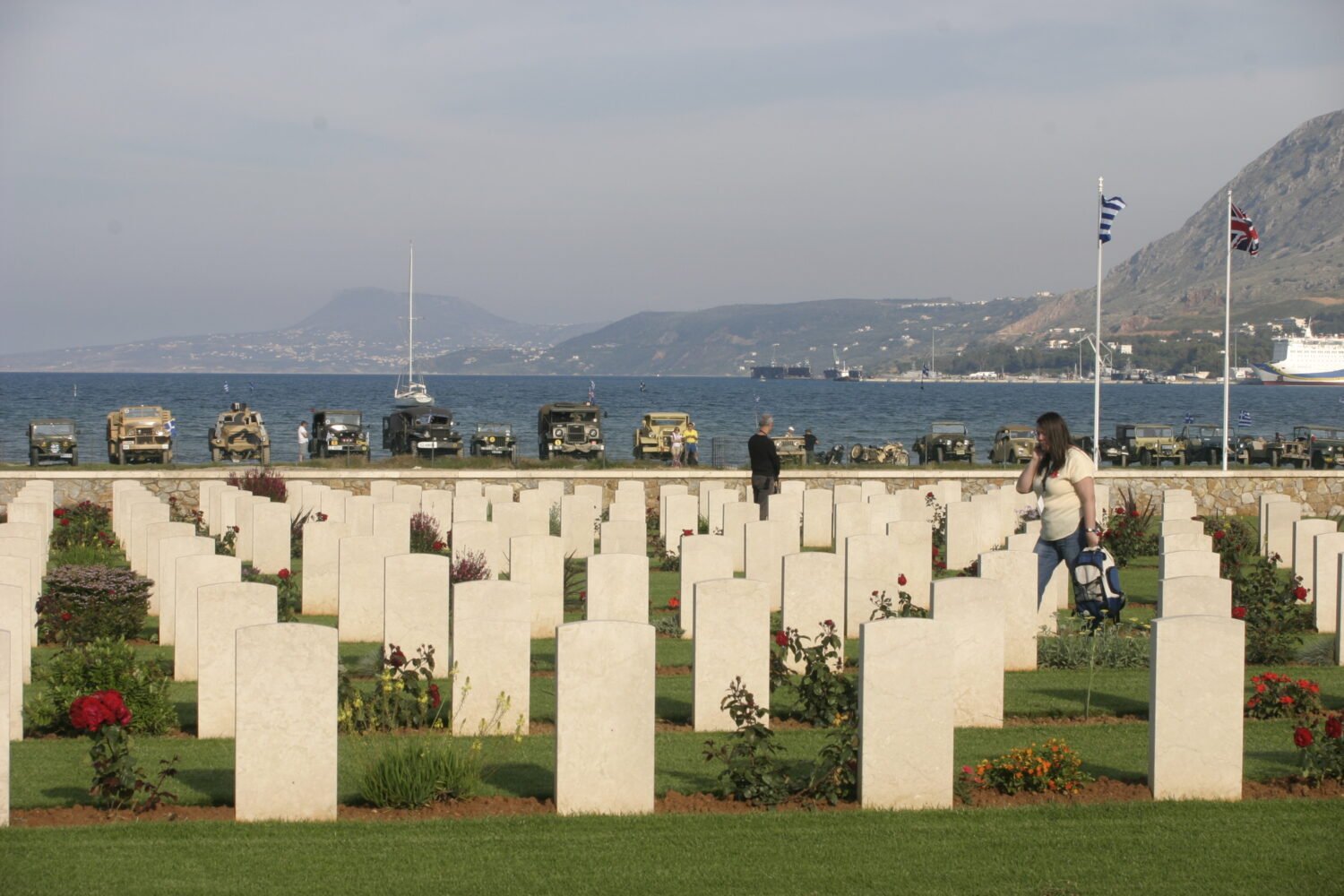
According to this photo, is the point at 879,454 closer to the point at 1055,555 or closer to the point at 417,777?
the point at 1055,555

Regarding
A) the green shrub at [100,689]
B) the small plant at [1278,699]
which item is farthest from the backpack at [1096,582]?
the green shrub at [100,689]

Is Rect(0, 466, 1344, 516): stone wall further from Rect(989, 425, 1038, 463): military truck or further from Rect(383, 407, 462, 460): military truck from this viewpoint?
Rect(383, 407, 462, 460): military truck

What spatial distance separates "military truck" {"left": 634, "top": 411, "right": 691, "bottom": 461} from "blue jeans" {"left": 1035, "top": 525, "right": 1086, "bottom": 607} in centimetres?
2984

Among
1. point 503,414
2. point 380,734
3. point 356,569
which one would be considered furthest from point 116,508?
point 503,414

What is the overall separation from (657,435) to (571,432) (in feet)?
8.39

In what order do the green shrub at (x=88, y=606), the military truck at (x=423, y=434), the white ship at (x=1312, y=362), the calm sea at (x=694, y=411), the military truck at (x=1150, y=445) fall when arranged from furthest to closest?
1. the white ship at (x=1312, y=362)
2. the calm sea at (x=694, y=411)
3. the military truck at (x=423, y=434)
4. the military truck at (x=1150, y=445)
5. the green shrub at (x=88, y=606)

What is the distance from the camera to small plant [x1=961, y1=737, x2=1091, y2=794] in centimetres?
795

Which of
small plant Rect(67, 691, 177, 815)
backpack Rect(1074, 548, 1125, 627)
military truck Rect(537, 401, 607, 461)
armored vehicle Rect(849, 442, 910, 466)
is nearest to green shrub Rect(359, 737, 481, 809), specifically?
small plant Rect(67, 691, 177, 815)

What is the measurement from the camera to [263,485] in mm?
23141

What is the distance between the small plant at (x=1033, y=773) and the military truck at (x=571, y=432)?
1294 inches

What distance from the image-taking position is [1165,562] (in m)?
12.4

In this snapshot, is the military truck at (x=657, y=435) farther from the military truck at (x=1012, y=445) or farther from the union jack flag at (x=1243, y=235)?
the union jack flag at (x=1243, y=235)

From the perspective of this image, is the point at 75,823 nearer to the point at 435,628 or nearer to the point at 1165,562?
the point at 435,628

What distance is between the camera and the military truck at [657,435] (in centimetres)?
4231
